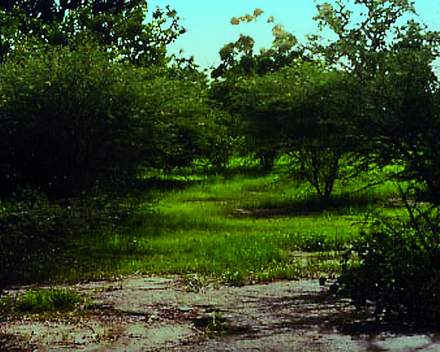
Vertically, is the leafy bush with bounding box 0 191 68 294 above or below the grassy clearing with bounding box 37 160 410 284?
above

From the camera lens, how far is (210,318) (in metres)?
8.76

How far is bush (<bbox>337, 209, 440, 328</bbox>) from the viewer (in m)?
8.33

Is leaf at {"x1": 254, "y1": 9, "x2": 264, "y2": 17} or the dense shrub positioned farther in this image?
leaf at {"x1": 254, "y1": 9, "x2": 264, "y2": 17}

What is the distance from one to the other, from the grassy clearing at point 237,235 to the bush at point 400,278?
62cm

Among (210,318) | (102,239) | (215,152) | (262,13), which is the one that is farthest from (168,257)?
(262,13)

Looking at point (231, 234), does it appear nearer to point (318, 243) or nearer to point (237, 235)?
point (237, 235)

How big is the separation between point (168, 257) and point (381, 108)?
4772mm

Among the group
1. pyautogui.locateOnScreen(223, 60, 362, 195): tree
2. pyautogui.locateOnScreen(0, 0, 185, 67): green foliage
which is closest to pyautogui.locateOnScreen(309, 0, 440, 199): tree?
pyautogui.locateOnScreen(223, 60, 362, 195): tree

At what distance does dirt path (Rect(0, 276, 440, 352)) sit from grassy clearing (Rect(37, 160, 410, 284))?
761mm

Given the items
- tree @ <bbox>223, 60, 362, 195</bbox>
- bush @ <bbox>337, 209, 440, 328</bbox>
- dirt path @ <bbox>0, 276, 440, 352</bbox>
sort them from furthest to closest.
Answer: tree @ <bbox>223, 60, 362, 195</bbox>, bush @ <bbox>337, 209, 440, 328</bbox>, dirt path @ <bbox>0, 276, 440, 352</bbox>

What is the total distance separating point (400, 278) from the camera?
8602 millimetres

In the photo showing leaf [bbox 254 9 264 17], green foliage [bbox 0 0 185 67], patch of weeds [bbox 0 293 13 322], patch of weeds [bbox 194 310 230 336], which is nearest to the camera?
patch of weeds [bbox 194 310 230 336]

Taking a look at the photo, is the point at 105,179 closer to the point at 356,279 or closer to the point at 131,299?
the point at 131,299

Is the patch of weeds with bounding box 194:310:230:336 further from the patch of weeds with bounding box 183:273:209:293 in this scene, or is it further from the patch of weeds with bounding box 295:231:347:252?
the patch of weeds with bounding box 295:231:347:252
